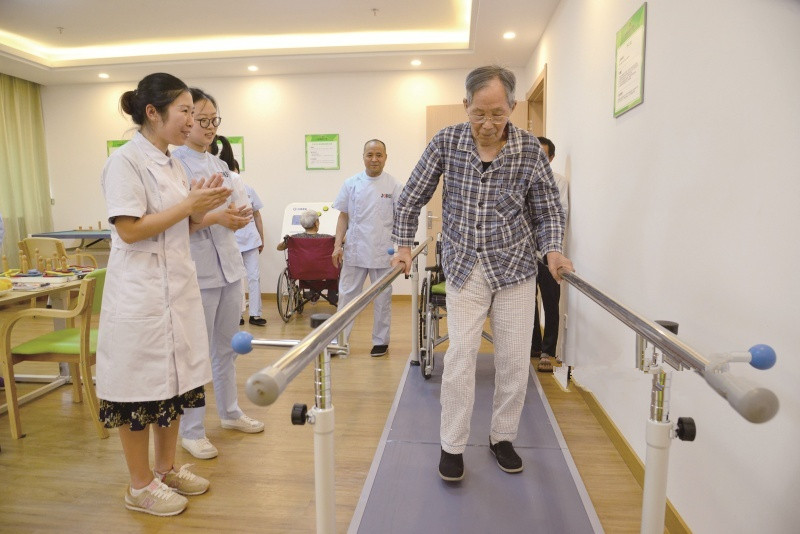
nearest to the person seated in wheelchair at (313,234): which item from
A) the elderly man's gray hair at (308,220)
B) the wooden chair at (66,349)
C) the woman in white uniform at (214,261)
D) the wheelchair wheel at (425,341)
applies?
the elderly man's gray hair at (308,220)

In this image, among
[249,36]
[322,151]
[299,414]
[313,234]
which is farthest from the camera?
[322,151]

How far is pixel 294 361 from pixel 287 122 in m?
5.52

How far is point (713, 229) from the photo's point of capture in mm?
1454

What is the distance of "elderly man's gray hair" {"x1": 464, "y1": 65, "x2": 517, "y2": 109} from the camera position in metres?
1.61

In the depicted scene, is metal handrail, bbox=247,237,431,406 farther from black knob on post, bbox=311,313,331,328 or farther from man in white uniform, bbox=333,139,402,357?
man in white uniform, bbox=333,139,402,357

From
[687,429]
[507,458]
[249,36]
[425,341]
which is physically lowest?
[507,458]

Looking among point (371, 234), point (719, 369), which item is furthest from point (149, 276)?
point (371, 234)

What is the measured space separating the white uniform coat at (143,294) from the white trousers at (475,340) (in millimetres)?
891

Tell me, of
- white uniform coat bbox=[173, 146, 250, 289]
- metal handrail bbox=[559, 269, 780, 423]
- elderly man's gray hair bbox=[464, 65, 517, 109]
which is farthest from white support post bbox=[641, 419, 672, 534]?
white uniform coat bbox=[173, 146, 250, 289]

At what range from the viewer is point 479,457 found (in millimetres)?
2125

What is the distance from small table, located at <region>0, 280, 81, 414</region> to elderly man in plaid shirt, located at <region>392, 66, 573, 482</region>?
1955 mm

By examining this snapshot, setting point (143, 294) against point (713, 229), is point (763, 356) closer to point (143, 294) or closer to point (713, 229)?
point (713, 229)

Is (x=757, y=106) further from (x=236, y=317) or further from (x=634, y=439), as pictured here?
(x=236, y=317)

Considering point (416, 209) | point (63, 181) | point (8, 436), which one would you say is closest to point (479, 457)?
point (416, 209)
